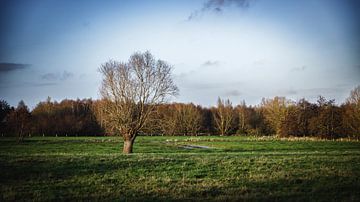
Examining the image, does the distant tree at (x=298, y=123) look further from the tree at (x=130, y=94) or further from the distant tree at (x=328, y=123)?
the tree at (x=130, y=94)

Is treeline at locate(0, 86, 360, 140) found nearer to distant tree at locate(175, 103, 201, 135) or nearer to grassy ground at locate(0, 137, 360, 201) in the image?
distant tree at locate(175, 103, 201, 135)

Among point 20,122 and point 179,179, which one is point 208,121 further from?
point 179,179

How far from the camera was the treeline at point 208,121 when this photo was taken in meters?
47.2

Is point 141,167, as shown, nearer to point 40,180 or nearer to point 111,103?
point 40,180

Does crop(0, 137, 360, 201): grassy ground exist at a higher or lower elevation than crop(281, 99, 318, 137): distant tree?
lower

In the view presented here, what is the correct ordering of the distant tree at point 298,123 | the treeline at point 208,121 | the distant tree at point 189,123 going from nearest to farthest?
the treeline at point 208,121, the distant tree at point 298,123, the distant tree at point 189,123

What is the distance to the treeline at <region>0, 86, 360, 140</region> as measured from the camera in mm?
47162

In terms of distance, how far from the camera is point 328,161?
21703 millimetres

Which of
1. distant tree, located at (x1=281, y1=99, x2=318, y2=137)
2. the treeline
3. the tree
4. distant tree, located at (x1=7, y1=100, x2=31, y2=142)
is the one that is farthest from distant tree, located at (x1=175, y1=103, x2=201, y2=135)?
the tree

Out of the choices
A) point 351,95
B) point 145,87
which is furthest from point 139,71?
point 351,95

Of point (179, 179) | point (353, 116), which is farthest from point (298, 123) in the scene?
point (179, 179)

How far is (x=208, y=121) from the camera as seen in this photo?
13575 cm

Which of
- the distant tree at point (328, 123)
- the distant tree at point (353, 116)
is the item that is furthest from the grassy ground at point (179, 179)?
the distant tree at point (328, 123)

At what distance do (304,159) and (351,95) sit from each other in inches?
2597
